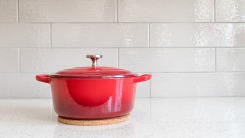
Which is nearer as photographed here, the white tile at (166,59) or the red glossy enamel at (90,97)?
the red glossy enamel at (90,97)

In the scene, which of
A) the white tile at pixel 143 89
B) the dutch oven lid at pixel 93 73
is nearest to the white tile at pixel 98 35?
the white tile at pixel 143 89

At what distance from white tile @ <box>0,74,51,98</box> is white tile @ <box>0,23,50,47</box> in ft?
0.40

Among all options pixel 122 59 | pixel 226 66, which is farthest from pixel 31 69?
pixel 226 66

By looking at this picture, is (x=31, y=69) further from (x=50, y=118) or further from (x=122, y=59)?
(x=50, y=118)

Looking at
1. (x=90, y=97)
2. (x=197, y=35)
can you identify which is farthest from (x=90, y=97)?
(x=197, y=35)

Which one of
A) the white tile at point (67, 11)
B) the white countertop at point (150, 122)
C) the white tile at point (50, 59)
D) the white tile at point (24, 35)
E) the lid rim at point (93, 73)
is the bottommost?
the white countertop at point (150, 122)

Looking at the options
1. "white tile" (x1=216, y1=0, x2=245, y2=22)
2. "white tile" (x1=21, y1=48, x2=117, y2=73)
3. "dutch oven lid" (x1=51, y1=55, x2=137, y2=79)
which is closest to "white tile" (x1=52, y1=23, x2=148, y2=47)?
"white tile" (x1=21, y1=48, x2=117, y2=73)

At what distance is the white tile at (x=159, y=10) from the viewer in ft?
4.01

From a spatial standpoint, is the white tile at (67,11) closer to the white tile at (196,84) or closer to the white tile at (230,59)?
the white tile at (196,84)

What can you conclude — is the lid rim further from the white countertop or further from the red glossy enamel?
the white countertop

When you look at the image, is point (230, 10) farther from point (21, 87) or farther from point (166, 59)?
point (21, 87)

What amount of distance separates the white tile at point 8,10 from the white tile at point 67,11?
0.02 metres

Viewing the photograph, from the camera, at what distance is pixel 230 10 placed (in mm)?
1249

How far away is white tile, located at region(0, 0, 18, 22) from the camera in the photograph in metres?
1.21
